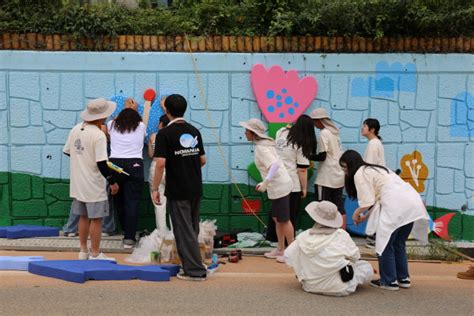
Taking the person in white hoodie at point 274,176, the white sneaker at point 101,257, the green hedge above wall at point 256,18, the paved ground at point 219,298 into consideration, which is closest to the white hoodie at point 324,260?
the paved ground at point 219,298

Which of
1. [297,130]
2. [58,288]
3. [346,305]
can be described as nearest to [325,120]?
[297,130]

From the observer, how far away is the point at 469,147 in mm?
9164

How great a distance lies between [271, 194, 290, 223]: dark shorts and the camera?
7758 millimetres

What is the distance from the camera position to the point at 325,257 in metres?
6.25

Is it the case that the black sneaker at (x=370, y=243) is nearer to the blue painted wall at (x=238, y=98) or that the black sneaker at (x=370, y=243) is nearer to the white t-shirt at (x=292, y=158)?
the blue painted wall at (x=238, y=98)

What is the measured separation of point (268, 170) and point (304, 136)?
0.87 m

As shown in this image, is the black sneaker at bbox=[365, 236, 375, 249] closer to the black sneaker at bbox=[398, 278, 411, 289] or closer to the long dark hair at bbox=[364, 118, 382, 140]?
the long dark hair at bbox=[364, 118, 382, 140]

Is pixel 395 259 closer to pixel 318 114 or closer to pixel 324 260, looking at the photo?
pixel 324 260

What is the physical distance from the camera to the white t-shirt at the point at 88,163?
7.07 meters

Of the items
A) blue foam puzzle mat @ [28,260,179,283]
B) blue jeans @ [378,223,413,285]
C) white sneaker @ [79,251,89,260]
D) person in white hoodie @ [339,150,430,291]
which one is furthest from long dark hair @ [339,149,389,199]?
white sneaker @ [79,251,89,260]

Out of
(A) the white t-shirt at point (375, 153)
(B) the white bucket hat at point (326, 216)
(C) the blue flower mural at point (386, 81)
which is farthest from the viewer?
(C) the blue flower mural at point (386, 81)

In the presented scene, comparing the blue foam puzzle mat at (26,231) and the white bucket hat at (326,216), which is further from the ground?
the white bucket hat at (326,216)

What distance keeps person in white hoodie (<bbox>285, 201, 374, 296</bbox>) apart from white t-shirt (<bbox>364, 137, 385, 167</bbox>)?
7.04 feet

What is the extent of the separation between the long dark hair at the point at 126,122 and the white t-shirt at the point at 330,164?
239 centimetres
